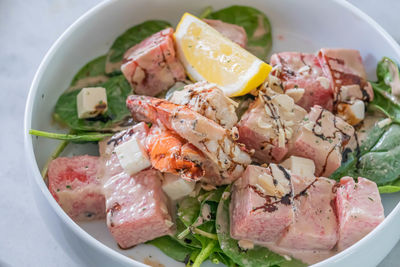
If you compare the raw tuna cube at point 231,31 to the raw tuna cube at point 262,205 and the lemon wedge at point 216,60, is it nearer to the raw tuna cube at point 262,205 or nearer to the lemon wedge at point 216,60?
the lemon wedge at point 216,60

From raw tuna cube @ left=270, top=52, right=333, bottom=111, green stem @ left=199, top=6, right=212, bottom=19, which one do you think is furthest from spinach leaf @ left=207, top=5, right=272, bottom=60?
raw tuna cube @ left=270, top=52, right=333, bottom=111

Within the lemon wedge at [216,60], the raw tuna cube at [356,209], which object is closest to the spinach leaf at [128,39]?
the lemon wedge at [216,60]

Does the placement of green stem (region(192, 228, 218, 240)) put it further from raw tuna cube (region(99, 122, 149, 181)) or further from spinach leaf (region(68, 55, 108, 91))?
spinach leaf (region(68, 55, 108, 91))

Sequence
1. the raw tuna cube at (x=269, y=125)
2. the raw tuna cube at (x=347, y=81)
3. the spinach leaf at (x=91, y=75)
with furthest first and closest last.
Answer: the spinach leaf at (x=91, y=75)
the raw tuna cube at (x=347, y=81)
the raw tuna cube at (x=269, y=125)

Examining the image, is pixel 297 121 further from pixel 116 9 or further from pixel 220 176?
pixel 116 9

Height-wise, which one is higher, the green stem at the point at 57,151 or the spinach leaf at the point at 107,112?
the spinach leaf at the point at 107,112

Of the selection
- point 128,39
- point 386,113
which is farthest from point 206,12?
point 386,113

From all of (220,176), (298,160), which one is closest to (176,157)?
(220,176)
